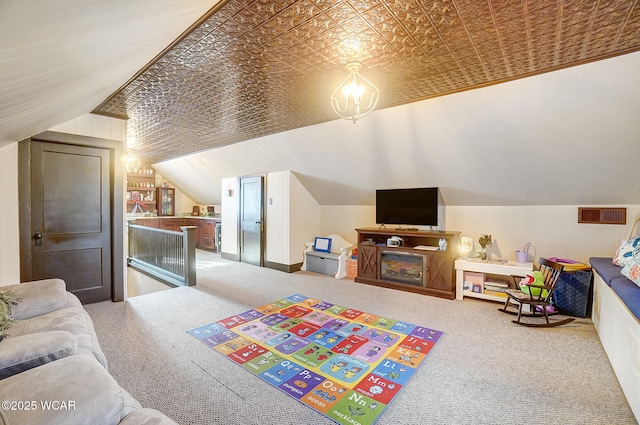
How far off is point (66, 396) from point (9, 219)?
3.58 meters

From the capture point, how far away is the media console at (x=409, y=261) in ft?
14.1

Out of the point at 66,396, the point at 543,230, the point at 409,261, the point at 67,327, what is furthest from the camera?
the point at 409,261

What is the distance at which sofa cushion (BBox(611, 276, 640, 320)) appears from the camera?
6.55 feet

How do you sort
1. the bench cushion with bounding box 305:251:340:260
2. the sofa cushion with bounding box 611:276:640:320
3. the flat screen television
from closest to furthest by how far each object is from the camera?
the sofa cushion with bounding box 611:276:640:320, the flat screen television, the bench cushion with bounding box 305:251:340:260

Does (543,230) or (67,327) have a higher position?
(543,230)

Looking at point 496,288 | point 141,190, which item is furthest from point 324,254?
point 141,190

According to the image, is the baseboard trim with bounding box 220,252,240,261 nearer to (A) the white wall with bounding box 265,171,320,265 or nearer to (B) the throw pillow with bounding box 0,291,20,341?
(A) the white wall with bounding box 265,171,320,265

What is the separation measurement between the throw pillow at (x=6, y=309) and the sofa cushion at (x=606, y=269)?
14.7 feet

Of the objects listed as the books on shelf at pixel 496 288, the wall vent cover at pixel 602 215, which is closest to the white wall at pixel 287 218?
the books on shelf at pixel 496 288

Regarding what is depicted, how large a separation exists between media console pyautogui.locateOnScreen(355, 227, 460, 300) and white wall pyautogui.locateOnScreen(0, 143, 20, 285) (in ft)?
15.0

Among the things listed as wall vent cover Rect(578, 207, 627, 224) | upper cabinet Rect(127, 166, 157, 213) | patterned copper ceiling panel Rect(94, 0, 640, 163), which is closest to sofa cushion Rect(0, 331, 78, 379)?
patterned copper ceiling panel Rect(94, 0, 640, 163)

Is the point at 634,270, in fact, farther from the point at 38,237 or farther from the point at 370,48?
the point at 38,237

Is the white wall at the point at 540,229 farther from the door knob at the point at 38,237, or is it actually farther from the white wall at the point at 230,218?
the door knob at the point at 38,237

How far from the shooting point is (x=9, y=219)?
3283 mm
